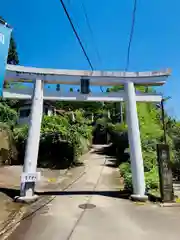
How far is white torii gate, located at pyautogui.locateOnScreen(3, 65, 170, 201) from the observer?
9750 millimetres

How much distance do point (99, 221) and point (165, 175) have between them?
380 cm

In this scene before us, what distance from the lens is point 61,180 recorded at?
1429cm

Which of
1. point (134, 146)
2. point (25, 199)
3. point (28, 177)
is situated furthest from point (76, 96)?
point (25, 199)

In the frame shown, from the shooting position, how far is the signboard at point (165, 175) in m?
9.32

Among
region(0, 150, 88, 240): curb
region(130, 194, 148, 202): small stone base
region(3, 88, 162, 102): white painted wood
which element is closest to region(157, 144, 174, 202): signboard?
region(130, 194, 148, 202): small stone base

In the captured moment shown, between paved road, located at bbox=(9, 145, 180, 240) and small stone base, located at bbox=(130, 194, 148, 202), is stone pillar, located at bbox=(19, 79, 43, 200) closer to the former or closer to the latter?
paved road, located at bbox=(9, 145, 180, 240)

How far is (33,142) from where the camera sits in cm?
970

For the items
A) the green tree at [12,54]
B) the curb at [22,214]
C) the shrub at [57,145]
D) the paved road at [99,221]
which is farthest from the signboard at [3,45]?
the green tree at [12,54]

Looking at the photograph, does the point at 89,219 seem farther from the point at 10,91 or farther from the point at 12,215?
the point at 10,91

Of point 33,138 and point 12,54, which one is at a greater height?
point 12,54

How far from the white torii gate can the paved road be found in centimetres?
134

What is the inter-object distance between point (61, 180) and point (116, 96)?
246 inches

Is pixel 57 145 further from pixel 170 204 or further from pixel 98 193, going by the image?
pixel 170 204

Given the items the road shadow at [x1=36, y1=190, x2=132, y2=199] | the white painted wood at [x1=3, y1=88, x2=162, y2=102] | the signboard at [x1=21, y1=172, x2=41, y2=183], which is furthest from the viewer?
the road shadow at [x1=36, y1=190, x2=132, y2=199]
